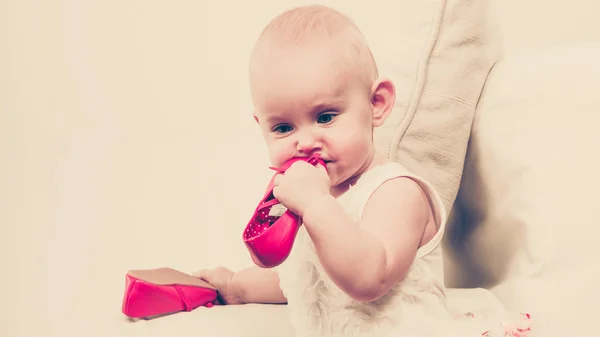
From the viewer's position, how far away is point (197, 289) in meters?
0.89

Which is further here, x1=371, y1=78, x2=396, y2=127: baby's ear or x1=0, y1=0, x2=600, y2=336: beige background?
x1=0, y1=0, x2=600, y2=336: beige background

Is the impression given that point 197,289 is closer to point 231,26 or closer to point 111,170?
point 111,170

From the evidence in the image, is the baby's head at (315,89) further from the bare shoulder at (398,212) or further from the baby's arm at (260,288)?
the baby's arm at (260,288)

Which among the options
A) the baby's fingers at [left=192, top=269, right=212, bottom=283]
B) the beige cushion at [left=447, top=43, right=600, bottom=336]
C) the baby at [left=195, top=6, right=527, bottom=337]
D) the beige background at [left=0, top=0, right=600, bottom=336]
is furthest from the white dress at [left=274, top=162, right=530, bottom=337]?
the beige background at [left=0, top=0, right=600, bottom=336]

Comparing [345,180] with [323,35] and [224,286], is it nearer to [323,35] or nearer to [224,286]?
[323,35]

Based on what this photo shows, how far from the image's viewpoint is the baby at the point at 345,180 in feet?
2.14

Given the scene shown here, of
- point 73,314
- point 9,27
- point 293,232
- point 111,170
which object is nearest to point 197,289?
point 73,314

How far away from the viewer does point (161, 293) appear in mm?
838

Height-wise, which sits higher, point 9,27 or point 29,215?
point 9,27

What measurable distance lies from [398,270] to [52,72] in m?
1.14

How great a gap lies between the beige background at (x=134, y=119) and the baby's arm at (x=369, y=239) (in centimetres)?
64

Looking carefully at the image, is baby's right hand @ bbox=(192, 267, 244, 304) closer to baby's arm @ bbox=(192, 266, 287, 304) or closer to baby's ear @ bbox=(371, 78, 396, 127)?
baby's arm @ bbox=(192, 266, 287, 304)

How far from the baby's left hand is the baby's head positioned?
5cm

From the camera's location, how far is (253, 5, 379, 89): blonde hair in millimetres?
706
